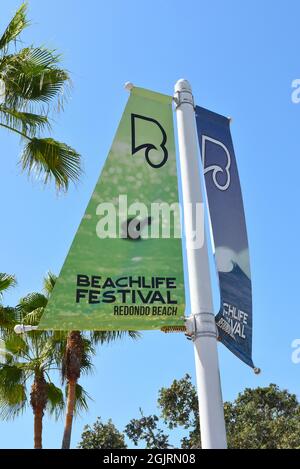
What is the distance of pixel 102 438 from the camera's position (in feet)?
117

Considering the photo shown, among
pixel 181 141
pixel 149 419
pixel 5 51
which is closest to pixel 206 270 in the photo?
pixel 181 141

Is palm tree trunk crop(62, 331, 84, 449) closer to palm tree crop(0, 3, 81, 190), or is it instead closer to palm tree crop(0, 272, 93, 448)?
palm tree crop(0, 272, 93, 448)

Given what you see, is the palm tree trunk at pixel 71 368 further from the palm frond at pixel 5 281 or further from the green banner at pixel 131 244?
the green banner at pixel 131 244

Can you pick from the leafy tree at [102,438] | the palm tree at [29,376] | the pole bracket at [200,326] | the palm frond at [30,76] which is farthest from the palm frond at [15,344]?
the leafy tree at [102,438]

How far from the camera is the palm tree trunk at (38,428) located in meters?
16.0

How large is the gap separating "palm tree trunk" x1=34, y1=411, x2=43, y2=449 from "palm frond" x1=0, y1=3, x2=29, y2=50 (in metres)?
10.1

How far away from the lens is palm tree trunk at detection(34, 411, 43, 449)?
52.4 feet

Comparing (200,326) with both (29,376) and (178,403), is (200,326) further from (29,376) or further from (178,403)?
(178,403)

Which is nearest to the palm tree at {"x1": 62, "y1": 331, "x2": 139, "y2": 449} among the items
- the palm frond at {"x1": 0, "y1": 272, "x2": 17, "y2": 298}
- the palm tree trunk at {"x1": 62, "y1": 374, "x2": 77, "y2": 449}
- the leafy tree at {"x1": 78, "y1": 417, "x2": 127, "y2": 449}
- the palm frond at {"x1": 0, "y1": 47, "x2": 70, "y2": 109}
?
the palm tree trunk at {"x1": 62, "y1": 374, "x2": 77, "y2": 449}

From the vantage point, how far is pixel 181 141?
22.0 feet

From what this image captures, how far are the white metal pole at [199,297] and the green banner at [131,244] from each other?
0.20 m

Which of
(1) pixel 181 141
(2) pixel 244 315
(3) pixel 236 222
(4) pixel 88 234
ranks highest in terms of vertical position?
(1) pixel 181 141
